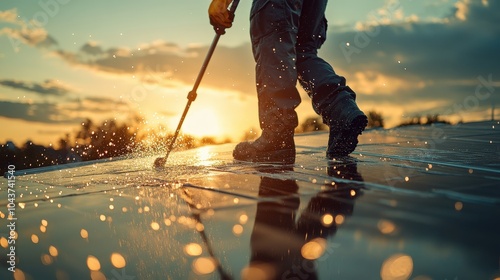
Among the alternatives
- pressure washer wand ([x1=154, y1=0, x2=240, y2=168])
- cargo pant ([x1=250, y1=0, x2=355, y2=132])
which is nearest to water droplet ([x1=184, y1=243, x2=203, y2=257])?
cargo pant ([x1=250, y1=0, x2=355, y2=132])

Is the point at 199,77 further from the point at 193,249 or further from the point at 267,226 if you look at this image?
the point at 193,249

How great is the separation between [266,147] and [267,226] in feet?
6.86

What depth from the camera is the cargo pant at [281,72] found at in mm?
3408

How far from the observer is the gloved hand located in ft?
11.3

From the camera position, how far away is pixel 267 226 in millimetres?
1348

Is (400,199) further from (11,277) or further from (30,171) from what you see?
(30,171)

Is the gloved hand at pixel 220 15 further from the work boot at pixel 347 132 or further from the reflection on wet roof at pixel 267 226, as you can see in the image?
the reflection on wet roof at pixel 267 226

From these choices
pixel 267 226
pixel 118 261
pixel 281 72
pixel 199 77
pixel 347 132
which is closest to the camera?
pixel 118 261

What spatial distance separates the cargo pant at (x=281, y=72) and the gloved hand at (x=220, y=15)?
0.16 metres

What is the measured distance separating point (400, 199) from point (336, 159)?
1392 millimetres

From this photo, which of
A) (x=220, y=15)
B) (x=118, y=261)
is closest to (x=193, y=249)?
(x=118, y=261)

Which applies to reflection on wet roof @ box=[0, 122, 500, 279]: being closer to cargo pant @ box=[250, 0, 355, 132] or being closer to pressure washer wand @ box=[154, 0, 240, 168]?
cargo pant @ box=[250, 0, 355, 132]

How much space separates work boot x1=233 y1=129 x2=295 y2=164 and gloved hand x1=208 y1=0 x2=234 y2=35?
80cm

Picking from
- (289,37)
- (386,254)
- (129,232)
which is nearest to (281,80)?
(289,37)
